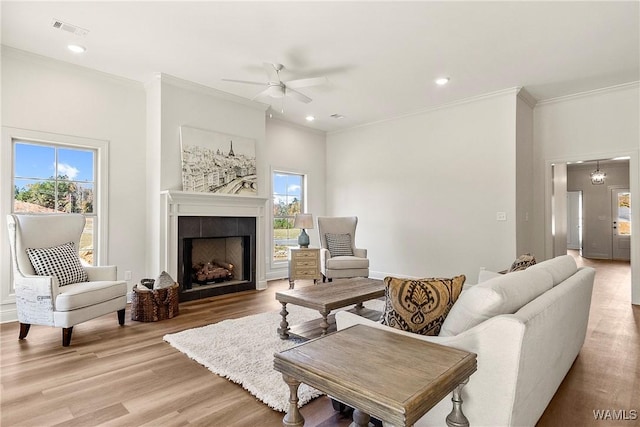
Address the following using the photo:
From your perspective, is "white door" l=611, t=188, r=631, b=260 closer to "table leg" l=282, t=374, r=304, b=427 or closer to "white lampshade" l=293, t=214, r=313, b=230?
"white lampshade" l=293, t=214, r=313, b=230

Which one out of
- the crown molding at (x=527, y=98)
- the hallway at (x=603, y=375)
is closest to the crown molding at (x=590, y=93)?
the crown molding at (x=527, y=98)

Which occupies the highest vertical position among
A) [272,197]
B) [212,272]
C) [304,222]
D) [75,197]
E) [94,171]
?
[94,171]

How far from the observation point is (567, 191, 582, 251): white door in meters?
10.6

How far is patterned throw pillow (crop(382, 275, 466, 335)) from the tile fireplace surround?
11.5ft

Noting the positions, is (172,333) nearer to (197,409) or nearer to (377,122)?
(197,409)

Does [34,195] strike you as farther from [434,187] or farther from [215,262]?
[434,187]

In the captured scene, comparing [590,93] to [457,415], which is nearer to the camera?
[457,415]

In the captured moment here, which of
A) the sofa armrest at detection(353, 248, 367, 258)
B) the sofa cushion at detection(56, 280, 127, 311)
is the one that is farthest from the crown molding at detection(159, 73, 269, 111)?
the sofa armrest at detection(353, 248, 367, 258)

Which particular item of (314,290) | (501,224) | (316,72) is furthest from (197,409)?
(501,224)

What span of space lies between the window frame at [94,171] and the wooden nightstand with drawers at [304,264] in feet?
8.13

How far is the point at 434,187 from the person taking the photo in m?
5.58

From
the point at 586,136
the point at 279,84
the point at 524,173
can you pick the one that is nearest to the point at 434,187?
the point at 524,173

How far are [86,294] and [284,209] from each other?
12.5 ft

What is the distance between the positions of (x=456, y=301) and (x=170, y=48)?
367 cm
